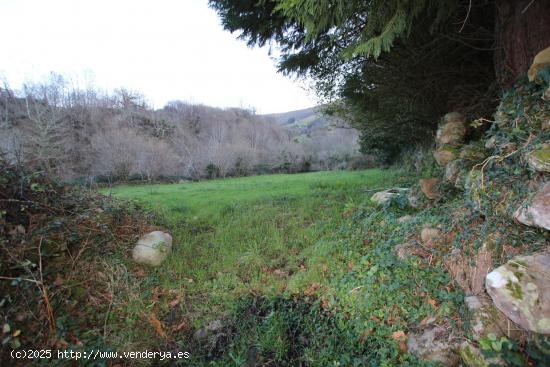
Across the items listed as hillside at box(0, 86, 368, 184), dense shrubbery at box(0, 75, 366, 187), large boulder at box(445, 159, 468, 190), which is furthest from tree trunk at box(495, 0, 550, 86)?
dense shrubbery at box(0, 75, 366, 187)

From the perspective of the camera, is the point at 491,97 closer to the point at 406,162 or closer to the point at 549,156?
the point at 549,156

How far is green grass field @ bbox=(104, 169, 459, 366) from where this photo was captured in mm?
2154

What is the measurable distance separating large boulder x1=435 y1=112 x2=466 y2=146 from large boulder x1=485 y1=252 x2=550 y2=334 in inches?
110

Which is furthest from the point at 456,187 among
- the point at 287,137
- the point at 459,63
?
the point at 287,137

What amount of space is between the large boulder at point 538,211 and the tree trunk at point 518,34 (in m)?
1.97

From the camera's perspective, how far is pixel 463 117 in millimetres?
4070

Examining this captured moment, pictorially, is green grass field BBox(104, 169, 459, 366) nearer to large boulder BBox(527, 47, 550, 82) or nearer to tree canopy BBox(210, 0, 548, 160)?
large boulder BBox(527, 47, 550, 82)

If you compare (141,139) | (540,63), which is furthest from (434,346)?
(141,139)

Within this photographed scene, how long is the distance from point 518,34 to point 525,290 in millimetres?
3189

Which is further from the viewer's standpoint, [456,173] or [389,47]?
[456,173]

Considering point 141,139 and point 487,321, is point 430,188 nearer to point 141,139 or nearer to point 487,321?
point 487,321

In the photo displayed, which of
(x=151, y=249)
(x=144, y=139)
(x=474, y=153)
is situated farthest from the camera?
(x=144, y=139)

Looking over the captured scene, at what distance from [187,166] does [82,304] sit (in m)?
20.6

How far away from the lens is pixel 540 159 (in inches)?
77.4
